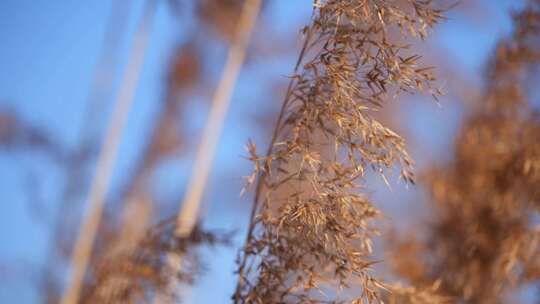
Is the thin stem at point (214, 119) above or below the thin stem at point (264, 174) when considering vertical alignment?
above

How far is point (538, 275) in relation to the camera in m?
3.36

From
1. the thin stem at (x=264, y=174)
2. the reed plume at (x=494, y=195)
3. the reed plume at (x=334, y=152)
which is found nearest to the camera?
the reed plume at (x=334, y=152)

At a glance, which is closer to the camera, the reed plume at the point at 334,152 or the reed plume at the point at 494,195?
the reed plume at the point at 334,152

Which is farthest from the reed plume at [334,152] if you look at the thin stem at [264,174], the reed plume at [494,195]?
the reed plume at [494,195]

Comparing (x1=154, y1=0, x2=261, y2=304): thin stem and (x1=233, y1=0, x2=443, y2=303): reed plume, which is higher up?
(x1=154, y1=0, x2=261, y2=304): thin stem

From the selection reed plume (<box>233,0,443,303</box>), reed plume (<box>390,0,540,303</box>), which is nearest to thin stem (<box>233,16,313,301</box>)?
reed plume (<box>233,0,443,303</box>)

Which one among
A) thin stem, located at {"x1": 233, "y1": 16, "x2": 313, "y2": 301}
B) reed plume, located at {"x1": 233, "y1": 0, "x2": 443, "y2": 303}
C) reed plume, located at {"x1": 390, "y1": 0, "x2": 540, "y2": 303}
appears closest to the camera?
reed plume, located at {"x1": 233, "y1": 0, "x2": 443, "y2": 303}

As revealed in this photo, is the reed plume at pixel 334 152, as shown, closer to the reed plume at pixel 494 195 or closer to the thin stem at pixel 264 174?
the thin stem at pixel 264 174

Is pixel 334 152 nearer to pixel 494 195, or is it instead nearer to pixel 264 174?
pixel 264 174

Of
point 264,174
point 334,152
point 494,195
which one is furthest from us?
point 494,195

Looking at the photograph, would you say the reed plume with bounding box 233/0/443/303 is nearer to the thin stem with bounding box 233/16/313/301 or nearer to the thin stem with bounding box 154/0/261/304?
the thin stem with bounding box 233/16/313/301

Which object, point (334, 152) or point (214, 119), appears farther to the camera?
point (214, 119)

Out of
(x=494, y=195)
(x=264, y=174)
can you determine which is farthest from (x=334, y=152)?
(x=494, y=195)

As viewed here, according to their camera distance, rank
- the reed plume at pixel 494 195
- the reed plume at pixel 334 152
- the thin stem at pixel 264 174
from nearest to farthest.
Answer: the reed plume at pixel 334 152
the thin stem at pixel 264 174
the reed plume at pixel 494 195
